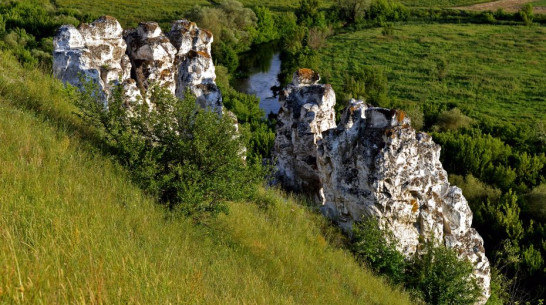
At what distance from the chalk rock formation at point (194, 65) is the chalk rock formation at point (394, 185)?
4.25 metres

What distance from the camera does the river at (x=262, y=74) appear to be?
4086cm

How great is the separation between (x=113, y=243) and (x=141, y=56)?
11394 millimetres

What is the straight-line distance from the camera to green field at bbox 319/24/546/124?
120ft

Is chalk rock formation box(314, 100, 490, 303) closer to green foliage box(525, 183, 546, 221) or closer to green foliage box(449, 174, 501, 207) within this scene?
green foliage box(449, 174, 501, 207)

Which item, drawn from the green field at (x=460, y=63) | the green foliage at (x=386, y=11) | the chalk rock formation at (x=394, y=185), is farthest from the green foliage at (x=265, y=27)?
the chalk rock formation at (x=394, y=185)

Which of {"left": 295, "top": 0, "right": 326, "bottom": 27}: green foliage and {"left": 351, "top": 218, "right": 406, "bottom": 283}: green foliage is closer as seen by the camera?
{"left": 351, "top": 218, "right": 406, "bottom": 283}: green foliage

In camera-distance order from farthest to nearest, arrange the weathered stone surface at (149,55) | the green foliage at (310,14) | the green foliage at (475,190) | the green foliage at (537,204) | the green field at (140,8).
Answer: the green foliage at (310,14) < the green field at (140,8) < the green foliage at (475,190) < the green foliage at (537,204) < the weathered stone surface at (149,55)

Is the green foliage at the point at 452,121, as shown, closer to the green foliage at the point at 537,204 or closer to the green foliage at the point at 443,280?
the green foliage at the point at 537,204

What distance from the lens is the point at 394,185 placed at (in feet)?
38.1

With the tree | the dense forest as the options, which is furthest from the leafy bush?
the tree

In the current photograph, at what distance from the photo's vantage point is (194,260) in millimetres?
5129

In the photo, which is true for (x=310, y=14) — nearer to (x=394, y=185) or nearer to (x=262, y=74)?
(x=262, y=74)

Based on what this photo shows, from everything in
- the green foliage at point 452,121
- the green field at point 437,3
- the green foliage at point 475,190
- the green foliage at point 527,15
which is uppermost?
the green field at point 437,3

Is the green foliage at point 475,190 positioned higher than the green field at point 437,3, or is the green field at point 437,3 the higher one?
the green field at point 437,3
